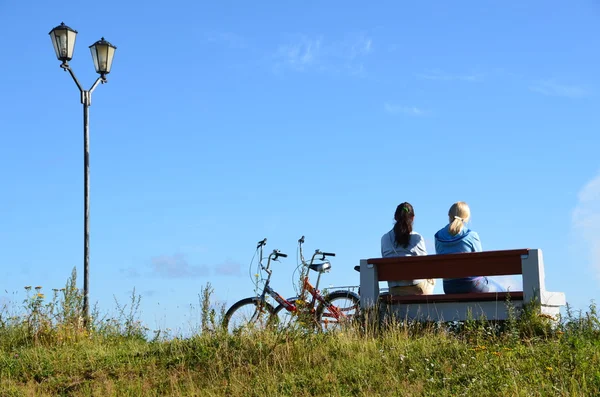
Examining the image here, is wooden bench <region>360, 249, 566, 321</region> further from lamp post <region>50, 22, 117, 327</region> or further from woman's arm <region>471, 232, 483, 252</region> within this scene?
lamp post <region>50, 22, 117, 327</region>

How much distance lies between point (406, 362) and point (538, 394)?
1602 millimetres

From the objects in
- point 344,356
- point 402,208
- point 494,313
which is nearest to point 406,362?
point 344,356

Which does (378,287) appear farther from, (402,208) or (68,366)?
(68,366)

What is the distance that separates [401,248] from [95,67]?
6.87 m

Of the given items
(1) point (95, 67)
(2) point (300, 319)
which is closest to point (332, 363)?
(2) point (300, 319)

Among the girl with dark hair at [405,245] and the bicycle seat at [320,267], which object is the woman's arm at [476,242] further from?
the bicycle seat at [320,267]

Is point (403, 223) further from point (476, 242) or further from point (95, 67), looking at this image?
point (95, 67)

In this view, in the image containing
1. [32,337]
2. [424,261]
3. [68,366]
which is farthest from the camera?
[32,337]

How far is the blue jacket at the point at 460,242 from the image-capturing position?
418 inches

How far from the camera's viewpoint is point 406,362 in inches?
326

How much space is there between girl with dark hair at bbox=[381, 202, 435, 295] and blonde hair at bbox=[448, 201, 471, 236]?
534mm

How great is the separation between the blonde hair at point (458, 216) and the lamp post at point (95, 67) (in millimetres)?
6134

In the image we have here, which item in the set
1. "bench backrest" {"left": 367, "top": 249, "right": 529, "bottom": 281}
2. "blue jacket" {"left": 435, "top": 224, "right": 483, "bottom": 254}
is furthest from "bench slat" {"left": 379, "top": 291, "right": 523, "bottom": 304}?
"blue jacket" {"left": 435, "top": 224, "right": 483, "bottom": 254}

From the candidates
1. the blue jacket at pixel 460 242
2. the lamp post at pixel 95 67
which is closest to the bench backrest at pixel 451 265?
the blue jacket at pixel 460 242
